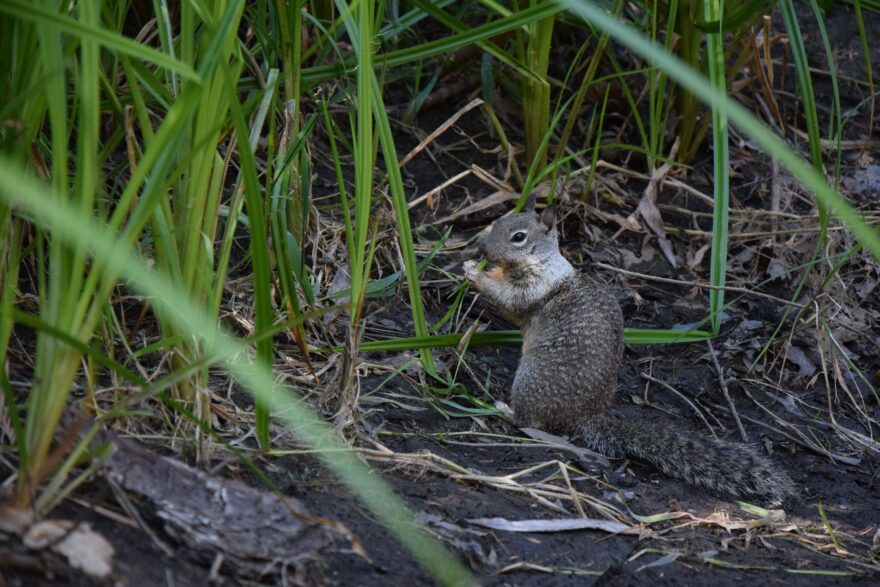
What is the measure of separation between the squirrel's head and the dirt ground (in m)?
0.37

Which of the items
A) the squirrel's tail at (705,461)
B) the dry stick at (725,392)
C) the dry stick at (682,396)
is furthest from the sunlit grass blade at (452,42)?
the dry stick at (725,392)

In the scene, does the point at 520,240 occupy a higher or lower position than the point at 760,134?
lower

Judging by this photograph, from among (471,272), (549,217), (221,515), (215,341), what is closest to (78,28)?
(215,341)

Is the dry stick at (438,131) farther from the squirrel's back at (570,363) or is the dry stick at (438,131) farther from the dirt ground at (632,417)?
the squirrel's back at (570,363)

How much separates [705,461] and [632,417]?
0.68 metres

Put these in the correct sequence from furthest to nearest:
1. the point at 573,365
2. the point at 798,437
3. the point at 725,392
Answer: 1. the point at 725,392
2. the point at 798,437
3. the point at 573,365

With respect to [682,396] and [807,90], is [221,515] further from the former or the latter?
[682,396]

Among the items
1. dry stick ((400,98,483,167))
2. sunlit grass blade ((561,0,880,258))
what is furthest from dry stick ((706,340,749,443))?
sunlit grass blade ((561,0,880,258))

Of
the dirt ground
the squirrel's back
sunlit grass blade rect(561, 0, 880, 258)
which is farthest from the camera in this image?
the squirrel's back

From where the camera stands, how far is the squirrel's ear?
4.24 metres

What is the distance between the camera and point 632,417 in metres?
4.07

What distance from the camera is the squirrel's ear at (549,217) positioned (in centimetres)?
424

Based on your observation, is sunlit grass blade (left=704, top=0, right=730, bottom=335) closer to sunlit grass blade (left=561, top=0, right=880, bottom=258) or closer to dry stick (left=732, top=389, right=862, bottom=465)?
dry stick (left=732, top=389, right=862, bottom=465)

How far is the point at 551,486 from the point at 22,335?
1728 mm
